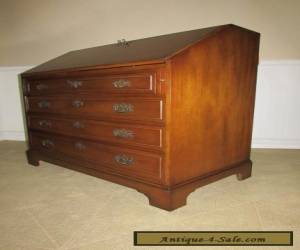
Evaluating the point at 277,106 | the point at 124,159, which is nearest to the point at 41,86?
the point at 124,159

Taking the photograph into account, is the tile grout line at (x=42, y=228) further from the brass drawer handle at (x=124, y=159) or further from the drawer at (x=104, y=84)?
the drawer at (x=104, y=84)

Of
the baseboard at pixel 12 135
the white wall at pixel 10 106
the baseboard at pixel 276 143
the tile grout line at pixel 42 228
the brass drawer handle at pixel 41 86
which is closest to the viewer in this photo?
the tile grout line at pixel 42 228

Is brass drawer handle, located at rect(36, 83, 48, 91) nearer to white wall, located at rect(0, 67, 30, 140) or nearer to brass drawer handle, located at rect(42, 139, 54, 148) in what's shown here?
brass drawer handle, located at rect(42, 139, 54, 148)

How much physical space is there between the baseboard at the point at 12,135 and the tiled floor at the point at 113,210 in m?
1.48

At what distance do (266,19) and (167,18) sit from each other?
92cm

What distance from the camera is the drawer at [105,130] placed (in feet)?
4.67

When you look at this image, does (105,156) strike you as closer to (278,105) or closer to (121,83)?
(121,83)

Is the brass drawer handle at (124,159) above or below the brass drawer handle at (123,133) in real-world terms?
below

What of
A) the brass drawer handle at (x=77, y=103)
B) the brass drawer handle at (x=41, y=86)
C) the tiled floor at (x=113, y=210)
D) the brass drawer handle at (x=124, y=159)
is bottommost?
the tiled floor at (x=113, y=210)

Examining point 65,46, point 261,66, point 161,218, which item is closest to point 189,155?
point 161,218

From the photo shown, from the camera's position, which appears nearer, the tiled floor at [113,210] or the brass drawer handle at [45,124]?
the tiled floor at [113,210]

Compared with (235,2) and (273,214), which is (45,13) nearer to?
(235,2)

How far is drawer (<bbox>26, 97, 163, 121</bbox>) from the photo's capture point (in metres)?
1.40

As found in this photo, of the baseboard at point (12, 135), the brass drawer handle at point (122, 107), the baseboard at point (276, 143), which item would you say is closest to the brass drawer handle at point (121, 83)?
the brass drawer handle at point (122, 107)
